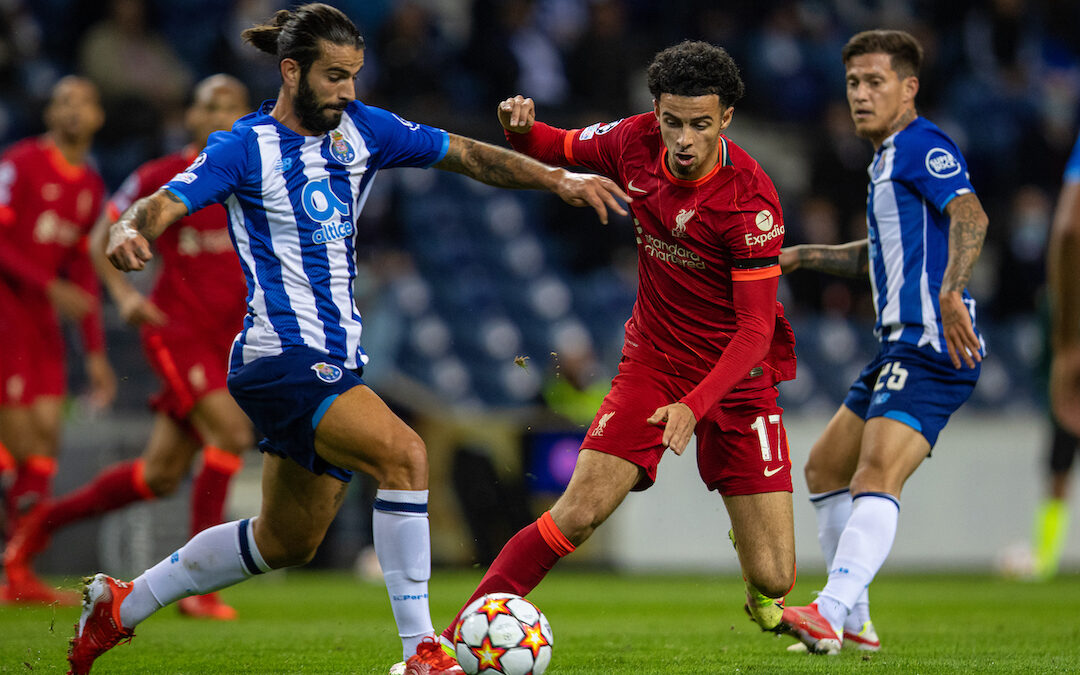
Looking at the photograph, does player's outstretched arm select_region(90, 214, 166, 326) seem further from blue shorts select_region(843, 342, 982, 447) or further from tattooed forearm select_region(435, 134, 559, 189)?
blue shorts select_region(843, 342, 982, 447)

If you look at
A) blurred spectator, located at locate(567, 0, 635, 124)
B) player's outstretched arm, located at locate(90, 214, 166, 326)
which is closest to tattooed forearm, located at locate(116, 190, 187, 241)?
player's outstretched arm, located at locate(90, 214, 166, 326)

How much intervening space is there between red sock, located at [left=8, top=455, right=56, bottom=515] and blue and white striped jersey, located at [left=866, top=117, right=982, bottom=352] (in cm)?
512

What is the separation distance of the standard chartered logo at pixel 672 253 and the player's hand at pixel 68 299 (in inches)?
171

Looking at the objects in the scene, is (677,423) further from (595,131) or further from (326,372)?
(595,131)

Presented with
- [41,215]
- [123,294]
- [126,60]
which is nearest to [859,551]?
[123,294]

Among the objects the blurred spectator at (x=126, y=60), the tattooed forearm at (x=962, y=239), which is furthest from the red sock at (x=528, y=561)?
the blurred spectator at (x=126, y=60)

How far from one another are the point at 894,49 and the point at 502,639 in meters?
3.11

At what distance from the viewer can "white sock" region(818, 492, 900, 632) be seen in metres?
5.29

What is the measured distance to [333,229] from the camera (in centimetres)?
476

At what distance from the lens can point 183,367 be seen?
7.27 meters

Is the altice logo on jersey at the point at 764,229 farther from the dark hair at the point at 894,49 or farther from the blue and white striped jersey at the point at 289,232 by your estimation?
the blue and white striped jersey at the point at 289,232

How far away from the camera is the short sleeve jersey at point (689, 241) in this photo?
16.0 ft

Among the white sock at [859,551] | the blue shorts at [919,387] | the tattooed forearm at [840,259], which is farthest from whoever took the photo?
the tattooed forearm at [840,259]

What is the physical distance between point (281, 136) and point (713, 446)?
197cm
